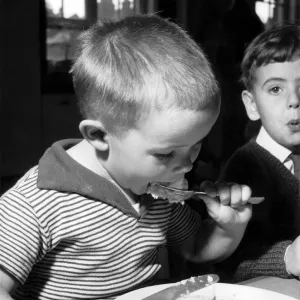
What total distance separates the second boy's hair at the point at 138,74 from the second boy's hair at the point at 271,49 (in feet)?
0.96

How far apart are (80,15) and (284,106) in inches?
113

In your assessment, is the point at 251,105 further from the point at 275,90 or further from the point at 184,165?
the point at 184,165

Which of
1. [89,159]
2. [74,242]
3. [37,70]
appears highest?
[89,159]

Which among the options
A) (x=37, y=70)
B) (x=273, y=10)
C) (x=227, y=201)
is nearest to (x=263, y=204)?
(x=227, y=201)

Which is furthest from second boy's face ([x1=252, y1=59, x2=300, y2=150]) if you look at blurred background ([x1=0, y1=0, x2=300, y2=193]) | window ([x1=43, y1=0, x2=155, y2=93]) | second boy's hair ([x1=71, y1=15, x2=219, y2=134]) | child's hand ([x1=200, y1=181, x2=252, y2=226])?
window ([x1=43, y1=0, x2=155, y2=93])

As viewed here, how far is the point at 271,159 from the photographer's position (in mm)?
1059

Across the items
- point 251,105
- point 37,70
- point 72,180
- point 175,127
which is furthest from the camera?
point 37,70

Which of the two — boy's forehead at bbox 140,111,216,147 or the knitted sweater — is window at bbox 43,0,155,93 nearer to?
the knitted sweater

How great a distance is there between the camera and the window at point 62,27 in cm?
360

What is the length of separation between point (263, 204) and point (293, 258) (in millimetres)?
158

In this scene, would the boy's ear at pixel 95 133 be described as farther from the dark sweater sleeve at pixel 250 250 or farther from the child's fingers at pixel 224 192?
the dark sweater sleeve at pixel 250 250

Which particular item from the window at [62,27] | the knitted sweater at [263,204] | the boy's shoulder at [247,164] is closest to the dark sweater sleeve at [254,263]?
the knitted sweater at [263,204]

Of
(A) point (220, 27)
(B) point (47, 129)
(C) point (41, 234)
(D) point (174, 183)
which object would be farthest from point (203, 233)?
(B) point (47, 129)

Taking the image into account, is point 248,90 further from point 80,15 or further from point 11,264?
point 80,15
